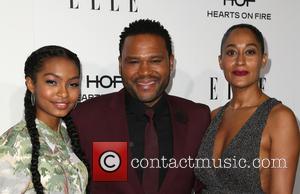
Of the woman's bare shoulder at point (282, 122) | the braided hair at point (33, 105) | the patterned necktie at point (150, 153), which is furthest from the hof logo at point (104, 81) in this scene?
the woman's bare shoulder at point (282, 122)

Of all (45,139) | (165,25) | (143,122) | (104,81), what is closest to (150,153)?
(143,122)

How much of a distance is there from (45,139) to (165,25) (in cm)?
123

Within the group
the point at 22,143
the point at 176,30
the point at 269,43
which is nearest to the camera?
the point at 22,143

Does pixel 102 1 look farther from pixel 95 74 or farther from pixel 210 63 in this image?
pixel 210 63

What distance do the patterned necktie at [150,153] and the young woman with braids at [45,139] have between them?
29cm

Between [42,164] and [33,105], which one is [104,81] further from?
[42,164]

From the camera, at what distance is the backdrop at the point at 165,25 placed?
227cm

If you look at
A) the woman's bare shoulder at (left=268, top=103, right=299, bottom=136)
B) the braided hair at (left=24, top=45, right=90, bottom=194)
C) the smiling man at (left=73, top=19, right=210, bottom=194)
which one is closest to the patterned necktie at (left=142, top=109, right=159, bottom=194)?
the smiling man at (left=73, top=19, right=210, bottom=194)

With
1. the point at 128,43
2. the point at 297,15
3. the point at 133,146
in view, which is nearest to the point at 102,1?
the point at 128,43

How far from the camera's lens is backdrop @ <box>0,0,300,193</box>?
227cm

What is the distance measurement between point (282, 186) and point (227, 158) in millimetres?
268

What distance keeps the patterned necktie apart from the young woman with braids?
292 millimetres

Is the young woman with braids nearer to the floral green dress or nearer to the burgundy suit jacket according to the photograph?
the floral green dress

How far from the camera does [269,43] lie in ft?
9.09
